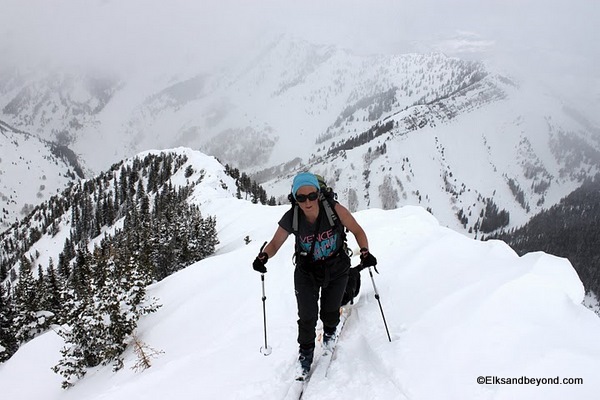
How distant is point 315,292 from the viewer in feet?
21.5

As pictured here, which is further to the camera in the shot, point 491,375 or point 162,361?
point 162,361

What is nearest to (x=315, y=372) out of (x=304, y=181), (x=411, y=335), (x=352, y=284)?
(x=352, y=284)

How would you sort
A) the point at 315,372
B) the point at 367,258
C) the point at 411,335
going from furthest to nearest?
the point at 411,335 < the point at 315,372 < the point at 367,258

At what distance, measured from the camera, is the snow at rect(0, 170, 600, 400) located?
5.56m

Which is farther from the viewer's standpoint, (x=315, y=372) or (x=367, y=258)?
(x=315, y=372)

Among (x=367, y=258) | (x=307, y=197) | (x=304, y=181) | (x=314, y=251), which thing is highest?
(x=304, y=181)

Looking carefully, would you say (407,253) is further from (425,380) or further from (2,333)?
(2,333)

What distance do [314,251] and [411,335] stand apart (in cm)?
271

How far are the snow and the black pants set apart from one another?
1010 mm

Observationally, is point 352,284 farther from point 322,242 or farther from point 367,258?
point 322,242

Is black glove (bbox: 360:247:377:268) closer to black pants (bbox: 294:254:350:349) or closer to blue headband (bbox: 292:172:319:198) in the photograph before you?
black pants (bbox: 294:254:350:349)

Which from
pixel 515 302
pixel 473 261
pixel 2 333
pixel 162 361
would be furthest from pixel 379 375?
pixel 2 333

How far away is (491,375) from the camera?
212 inches

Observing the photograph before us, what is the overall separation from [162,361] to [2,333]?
54.1 meters
